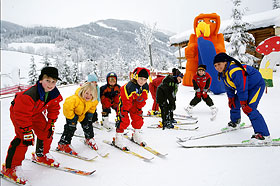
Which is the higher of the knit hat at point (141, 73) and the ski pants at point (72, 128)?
the knit hat at point (141, 73)

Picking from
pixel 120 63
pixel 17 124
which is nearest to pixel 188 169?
pixel 17 124

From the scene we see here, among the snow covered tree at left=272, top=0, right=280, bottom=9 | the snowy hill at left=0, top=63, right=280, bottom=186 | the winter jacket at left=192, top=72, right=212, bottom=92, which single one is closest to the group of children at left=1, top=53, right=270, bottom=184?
the snowy hill at left=0, top=63, right=280, bottom=186

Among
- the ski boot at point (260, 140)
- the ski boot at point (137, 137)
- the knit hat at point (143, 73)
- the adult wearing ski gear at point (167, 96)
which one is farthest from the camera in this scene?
the adult wearing ski gear at point (167, 96)

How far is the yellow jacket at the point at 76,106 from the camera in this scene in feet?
10.7

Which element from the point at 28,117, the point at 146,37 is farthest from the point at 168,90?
the point at 146,37

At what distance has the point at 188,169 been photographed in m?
2.78

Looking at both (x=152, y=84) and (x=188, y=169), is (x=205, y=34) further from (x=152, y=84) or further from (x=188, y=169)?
(x=188, y=169)

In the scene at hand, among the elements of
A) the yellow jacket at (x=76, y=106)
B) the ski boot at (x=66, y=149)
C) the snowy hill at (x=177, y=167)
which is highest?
the yellow jacket at (x=76, y=106)

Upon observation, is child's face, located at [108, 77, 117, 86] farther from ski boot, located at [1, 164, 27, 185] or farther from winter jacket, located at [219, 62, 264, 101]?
ski boot, located at [1, 164, 27, 185]

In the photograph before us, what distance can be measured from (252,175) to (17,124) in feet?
11.7

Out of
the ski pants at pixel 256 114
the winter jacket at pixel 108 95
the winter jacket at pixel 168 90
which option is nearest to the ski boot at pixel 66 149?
the winter jacket at pixel 108 95

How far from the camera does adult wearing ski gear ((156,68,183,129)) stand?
4.73m

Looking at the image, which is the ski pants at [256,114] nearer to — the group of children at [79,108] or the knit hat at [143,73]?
the group of children at [79,108]

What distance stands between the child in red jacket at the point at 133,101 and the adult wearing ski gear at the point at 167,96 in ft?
3.56
